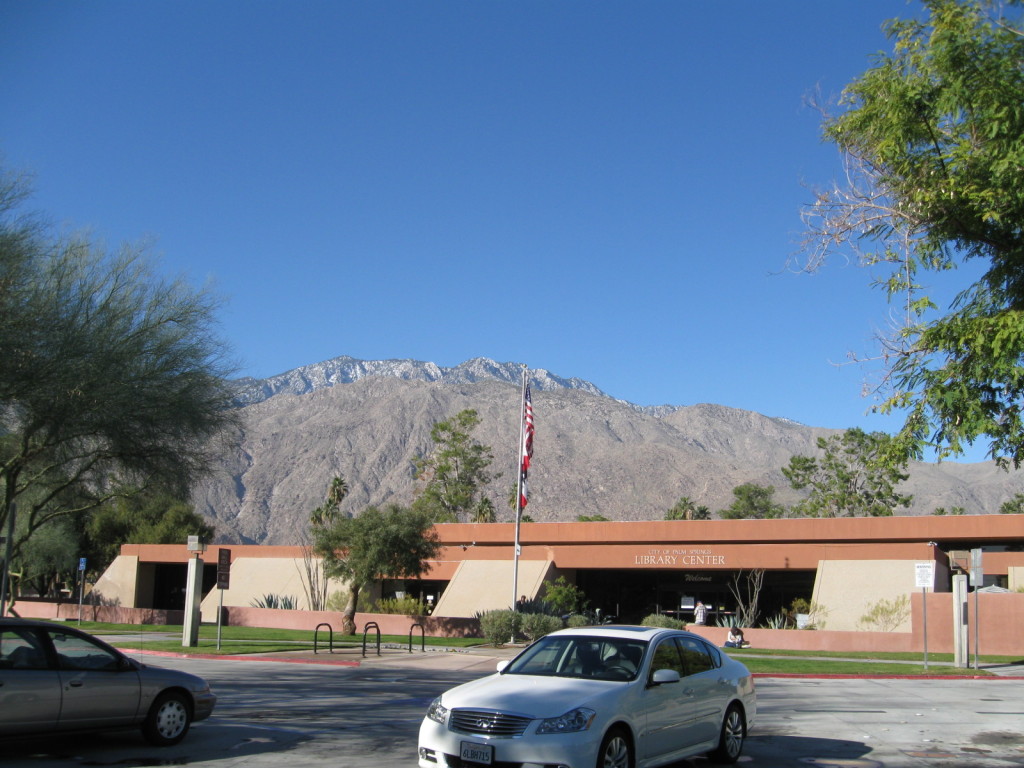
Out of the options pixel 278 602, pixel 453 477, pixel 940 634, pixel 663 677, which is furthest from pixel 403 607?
pixel 453 477

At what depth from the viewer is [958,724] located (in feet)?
45.5

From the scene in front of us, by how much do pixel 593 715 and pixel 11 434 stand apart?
16020 mm

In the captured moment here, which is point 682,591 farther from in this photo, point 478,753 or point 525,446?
point 478,753

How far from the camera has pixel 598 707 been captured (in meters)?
8.60

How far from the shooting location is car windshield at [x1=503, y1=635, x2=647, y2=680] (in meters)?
9.62

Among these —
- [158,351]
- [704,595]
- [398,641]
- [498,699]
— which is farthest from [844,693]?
[704,595]

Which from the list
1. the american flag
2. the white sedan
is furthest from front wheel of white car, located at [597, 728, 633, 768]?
the american flag

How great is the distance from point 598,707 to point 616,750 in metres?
0.46

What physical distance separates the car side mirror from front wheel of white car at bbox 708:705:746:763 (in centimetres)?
158

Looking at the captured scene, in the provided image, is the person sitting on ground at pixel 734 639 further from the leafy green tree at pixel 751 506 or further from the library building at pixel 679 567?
the leafy green tree at pixel 751 506

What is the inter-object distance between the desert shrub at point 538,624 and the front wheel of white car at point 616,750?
69.7 feet

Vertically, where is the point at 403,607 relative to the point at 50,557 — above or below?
below

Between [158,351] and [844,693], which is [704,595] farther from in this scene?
[158,351]

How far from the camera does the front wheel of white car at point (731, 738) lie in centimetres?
1059
